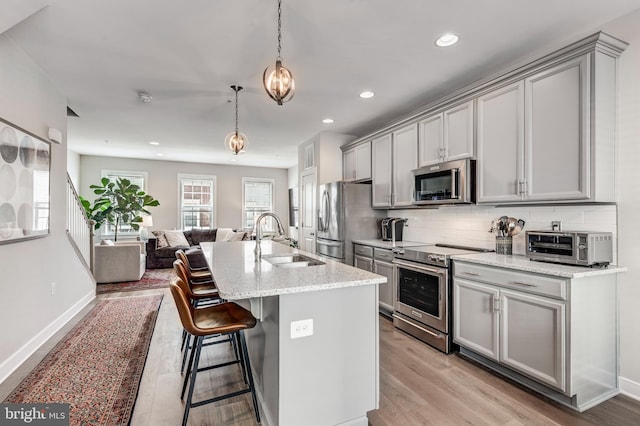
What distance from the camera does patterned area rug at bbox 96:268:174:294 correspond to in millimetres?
5113

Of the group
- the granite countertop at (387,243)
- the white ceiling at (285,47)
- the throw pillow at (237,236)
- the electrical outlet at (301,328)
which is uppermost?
the white ceiling at (285,47)

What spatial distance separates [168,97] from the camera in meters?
3.71

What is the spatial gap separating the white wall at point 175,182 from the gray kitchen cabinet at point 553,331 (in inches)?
296

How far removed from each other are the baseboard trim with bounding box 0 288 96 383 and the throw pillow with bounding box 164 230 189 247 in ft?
10.2

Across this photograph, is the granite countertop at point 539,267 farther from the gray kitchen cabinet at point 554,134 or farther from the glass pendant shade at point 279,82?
the glass pendant shade at point 279,82

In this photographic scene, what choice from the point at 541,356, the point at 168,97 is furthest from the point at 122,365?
the point at 541,356

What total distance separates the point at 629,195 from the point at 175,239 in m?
7.59

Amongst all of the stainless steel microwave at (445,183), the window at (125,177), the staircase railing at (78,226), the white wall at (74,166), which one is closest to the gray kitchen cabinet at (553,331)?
the stainless steel microwave at (445,183)

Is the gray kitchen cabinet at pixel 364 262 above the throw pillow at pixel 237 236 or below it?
below

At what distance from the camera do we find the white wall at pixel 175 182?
7672 mm

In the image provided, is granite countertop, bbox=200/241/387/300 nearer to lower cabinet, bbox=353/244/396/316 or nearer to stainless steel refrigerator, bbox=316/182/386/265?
lower cabinet, bbox=353/244/396/316

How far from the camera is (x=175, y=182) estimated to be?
8328 millimetres

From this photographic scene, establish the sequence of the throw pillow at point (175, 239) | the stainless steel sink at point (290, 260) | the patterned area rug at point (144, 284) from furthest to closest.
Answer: the throw pillow at point (175, 239), the patterned area rug at point (144, 284), the stainless steel sink at point (290, 260)

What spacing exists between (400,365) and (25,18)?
3.84 metres
